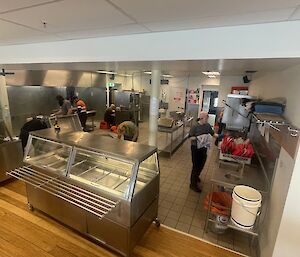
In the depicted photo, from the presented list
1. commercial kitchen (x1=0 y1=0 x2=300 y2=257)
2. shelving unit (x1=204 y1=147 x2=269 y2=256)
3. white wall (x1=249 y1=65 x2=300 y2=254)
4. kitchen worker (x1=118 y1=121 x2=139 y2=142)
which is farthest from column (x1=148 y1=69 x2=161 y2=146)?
white wall (x1=249 y1=65 x2=300 y2=254)

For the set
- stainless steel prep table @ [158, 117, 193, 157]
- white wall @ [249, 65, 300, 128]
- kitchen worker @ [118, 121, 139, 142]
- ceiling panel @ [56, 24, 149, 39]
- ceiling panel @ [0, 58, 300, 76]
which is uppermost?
ceiling panel @ [56, 24, 149, 39]

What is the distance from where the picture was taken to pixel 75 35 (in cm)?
202

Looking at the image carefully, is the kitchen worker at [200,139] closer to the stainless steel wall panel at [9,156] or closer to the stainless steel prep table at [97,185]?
the stainless steel prep table at [97,185]

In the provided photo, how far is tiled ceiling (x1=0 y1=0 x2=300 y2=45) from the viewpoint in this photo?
1.14m

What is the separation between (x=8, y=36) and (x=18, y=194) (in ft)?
8.06

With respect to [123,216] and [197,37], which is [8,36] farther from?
[123,216]

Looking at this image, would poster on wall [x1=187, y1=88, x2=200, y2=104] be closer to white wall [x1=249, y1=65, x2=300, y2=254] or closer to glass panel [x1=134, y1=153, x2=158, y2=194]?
white wall [x1=249, y1=65, x2=300, y2=254]

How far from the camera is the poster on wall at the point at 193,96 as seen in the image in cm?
905

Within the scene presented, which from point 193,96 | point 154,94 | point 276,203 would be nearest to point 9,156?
point 154,94

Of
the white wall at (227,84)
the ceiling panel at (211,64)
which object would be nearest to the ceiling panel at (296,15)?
the ceiling panel at (211,64)

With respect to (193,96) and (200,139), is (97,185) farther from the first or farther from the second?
(193,96)

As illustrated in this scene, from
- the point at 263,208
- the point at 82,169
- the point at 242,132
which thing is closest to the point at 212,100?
the point at 242,132

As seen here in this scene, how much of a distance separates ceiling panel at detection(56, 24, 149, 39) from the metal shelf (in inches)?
64.6

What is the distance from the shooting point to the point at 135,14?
135 cm
